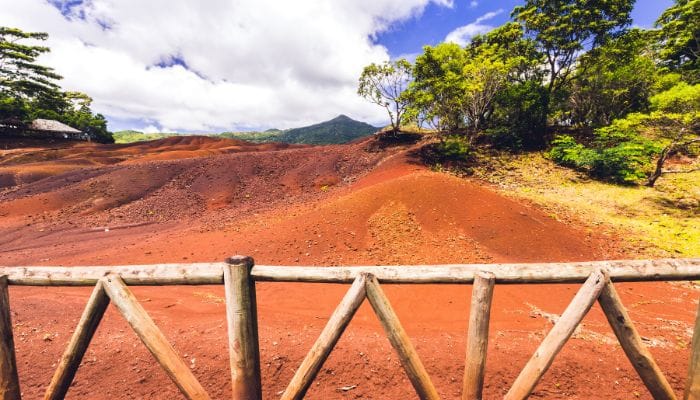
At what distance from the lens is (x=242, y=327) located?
2.39m

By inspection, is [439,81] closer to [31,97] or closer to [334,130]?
[31,97]

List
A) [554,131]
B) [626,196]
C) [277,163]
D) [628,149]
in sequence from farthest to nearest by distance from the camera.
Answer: [554,131] < [277,163] < [628,149] < [626,196]

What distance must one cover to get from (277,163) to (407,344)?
64.1ft

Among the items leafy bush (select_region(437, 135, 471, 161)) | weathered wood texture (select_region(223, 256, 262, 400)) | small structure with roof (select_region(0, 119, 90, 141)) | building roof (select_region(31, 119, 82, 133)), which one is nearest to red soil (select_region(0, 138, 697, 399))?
weathered wood texture (select_region(223, 256, 262, 400))

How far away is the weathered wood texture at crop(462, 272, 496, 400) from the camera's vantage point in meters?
2.29

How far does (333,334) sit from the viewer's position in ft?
7.84

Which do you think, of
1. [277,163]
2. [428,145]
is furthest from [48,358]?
[428,145]

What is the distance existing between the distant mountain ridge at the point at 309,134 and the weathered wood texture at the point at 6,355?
320ft

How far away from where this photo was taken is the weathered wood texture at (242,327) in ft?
7.61

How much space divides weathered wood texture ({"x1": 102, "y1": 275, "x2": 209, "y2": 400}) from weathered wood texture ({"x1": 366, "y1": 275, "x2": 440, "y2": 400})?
164cm

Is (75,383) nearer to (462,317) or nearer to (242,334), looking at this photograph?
(242,334)

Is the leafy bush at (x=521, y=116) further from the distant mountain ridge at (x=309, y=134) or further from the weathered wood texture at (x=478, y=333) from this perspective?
the distant mountain ridge at (x=309, y=134)

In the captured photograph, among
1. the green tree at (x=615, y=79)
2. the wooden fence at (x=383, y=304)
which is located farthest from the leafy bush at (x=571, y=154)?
the wooden fence at (x=383, y=304)

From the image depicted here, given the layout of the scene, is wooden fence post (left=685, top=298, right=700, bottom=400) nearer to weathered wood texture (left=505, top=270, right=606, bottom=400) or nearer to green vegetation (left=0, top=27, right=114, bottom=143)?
weathered wood texture (left=505, top=270, right=606, bottom=400)
